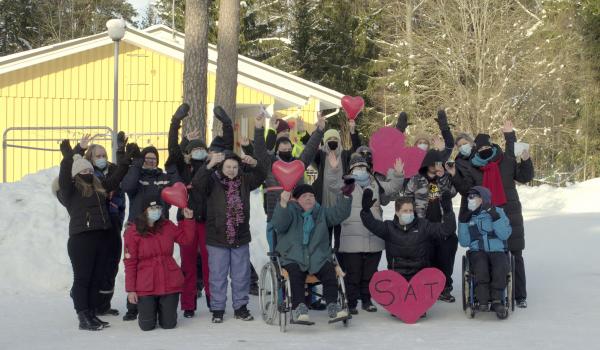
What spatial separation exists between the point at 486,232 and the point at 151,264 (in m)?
3.12

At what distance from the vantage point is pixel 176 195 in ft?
25.5

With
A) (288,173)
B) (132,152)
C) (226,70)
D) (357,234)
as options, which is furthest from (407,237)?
(226,70)

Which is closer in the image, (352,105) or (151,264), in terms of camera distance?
(151,264)

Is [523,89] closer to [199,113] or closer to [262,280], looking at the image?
[199,113]

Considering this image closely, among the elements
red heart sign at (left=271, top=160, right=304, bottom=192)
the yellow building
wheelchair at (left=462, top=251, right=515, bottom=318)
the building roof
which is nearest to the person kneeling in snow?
red heart sign at (left=271, top=160, right=304, bottom=192)

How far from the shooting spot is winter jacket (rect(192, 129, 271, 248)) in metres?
7.95

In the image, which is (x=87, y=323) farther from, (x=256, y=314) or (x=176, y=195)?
(x=256, y=314)

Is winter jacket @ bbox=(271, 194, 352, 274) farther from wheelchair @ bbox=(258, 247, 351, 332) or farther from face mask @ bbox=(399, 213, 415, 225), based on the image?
face mask @ bbox=(399, 213, 415, 225)

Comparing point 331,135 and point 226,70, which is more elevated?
point 226,70

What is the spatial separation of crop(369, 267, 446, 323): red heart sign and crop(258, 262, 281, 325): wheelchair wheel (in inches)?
37.1

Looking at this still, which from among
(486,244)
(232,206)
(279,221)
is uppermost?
(232,206)

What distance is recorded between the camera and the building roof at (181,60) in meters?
19.3

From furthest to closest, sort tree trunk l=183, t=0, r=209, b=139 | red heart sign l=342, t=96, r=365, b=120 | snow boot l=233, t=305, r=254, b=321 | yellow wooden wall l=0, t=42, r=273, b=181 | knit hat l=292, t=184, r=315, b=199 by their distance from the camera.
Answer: yellow wooden wall l=0, t=42, r=273, b=181, tree trunk l=183, t=0, r=209, b=139, red heart sign l=342, t=96, r=365, b=120, snow boot l=233, t=305, r=254, b=321, knit hat l=292, t=184, r=315, b=199

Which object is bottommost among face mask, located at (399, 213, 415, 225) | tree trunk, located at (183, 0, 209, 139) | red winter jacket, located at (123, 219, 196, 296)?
red winter jacket, located at (123, 219, 196, 296)
